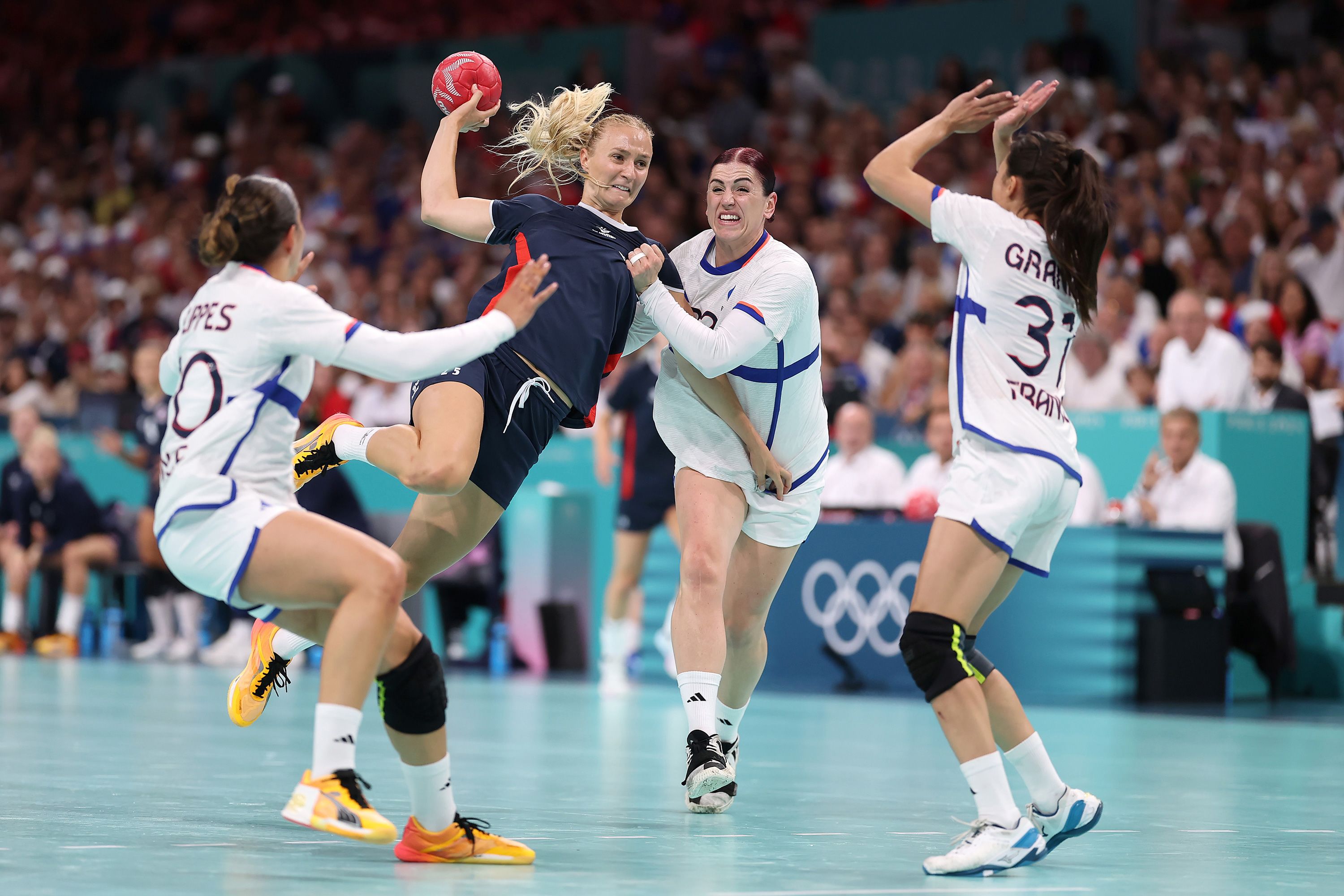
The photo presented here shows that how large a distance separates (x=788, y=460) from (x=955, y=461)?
4.42ft

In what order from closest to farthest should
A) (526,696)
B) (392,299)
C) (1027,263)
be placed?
1. (1027,263)
2. (526,696)
3. (392,299)

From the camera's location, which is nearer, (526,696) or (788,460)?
(788,460)

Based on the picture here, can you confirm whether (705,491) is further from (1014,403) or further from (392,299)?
(392,299)

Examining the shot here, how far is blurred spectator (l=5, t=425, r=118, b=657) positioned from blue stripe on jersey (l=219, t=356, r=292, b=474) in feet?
38.2

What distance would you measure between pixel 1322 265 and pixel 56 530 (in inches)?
453

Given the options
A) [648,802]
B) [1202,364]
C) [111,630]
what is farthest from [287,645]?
[111,630]

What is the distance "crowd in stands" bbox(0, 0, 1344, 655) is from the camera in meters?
13.7

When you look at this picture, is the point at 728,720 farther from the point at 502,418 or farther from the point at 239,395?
the point at 239,395

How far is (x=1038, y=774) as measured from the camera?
499 cm

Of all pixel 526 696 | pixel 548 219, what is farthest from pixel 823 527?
pixel 548 219

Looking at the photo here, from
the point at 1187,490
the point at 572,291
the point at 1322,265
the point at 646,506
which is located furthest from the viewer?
the point at 1322,265

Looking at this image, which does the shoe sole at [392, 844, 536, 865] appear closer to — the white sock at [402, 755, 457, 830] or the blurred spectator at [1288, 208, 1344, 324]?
the white sock at [402, 755, 457, 830]

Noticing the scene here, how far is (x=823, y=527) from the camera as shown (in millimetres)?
11914

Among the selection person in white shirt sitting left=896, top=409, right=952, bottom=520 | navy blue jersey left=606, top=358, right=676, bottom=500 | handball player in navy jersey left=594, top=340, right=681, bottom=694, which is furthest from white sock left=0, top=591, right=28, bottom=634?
person in white shirt sitting left=896, top=409, right=952, bottom=520
